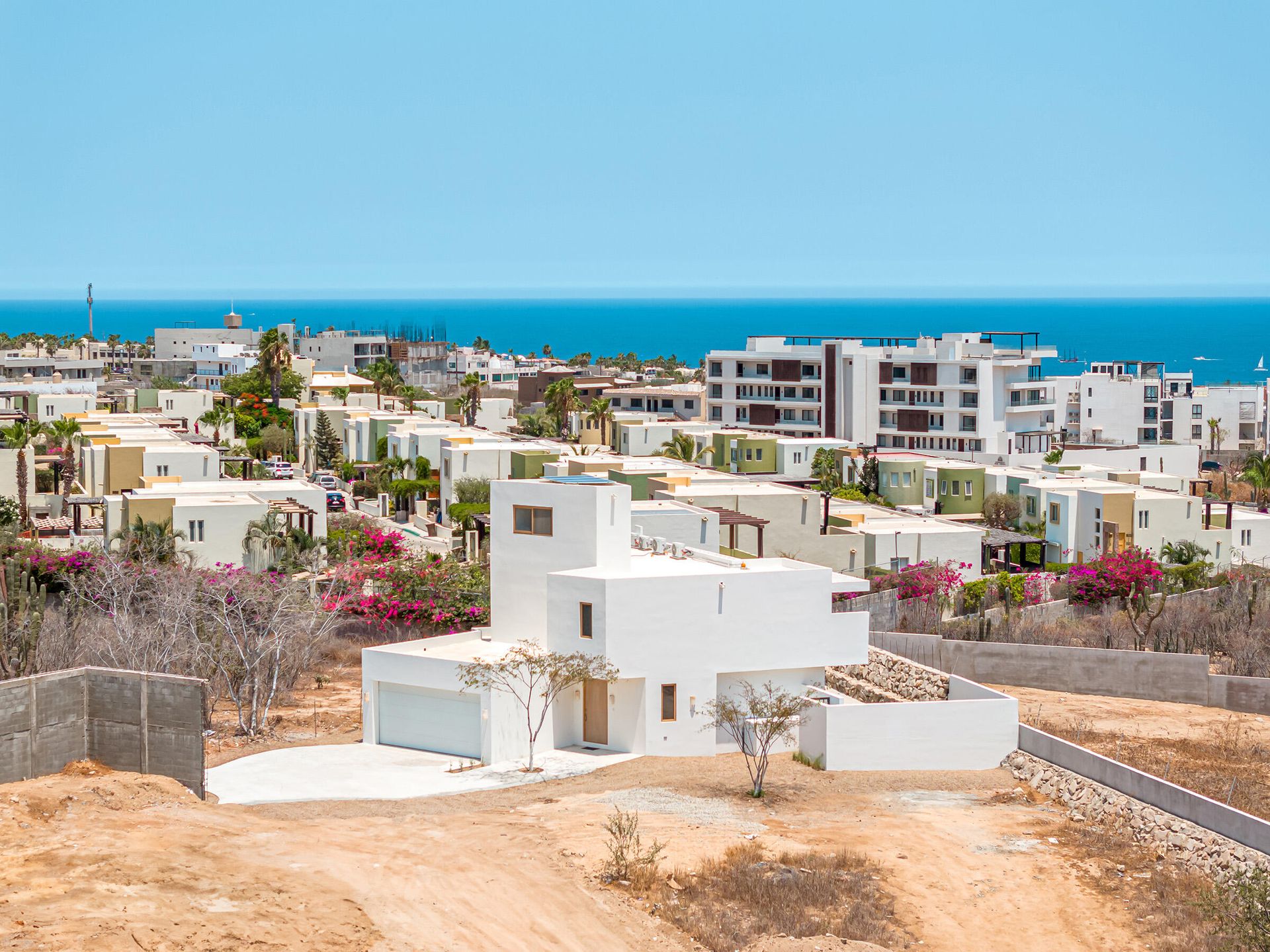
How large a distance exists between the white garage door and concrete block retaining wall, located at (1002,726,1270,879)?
1095cm

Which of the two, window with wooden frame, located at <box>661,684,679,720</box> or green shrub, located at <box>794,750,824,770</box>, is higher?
window with wooden frame, located at <box>661,684,679,720</box>

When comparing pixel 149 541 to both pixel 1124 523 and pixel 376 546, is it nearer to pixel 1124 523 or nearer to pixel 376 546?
pixel 376 546

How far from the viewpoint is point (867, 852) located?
83.9 ft

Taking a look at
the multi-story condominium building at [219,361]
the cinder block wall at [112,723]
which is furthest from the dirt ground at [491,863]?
the multi-story condominium building at [219,361]

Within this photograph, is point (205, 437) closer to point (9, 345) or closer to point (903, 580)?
point (903, 580)

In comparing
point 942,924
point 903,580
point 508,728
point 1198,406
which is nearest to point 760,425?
point 1198,406

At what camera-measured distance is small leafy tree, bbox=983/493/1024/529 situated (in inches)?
2670

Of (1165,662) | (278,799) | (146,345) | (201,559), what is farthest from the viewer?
(146,345)

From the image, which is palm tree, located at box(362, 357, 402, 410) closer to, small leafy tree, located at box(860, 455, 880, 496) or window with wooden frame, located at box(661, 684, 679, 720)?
small leafy tree, located at box(860, 455, 880, 496)

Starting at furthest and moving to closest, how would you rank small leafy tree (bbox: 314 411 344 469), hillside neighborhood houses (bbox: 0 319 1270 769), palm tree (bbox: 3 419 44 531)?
small leafy tree (bbox: 314 411 344 469), palm tree (bbox: 3 419 44 531), hillside neighborhood houses (bbox: 0 319 1270 769)

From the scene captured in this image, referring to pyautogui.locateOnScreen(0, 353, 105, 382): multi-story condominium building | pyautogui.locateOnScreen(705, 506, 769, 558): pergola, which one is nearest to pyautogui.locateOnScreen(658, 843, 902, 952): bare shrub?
pyautogui.locateOnScreen(705, 506, 769, 558): pergola

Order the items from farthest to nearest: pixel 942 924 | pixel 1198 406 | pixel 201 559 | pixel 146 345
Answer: pixel 146 345 < pixel 1198 406 < pixel 201 559 < pixel 942 924

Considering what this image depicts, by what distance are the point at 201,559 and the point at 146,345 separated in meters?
122

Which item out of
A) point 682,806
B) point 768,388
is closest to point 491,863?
point 682,806
